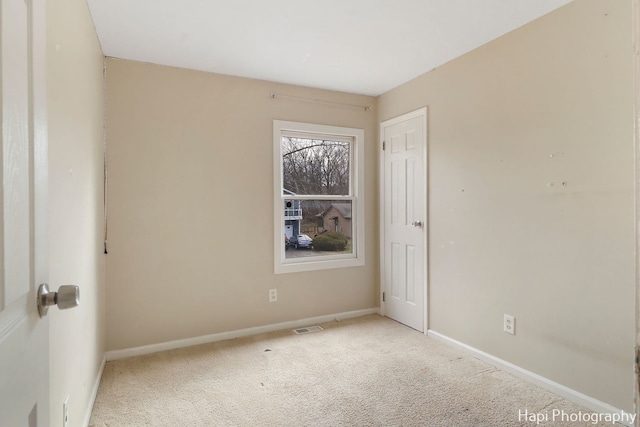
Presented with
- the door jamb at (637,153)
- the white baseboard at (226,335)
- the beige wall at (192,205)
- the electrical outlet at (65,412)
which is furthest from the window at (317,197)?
the door jamb at (637,153)

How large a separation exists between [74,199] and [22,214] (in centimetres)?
127

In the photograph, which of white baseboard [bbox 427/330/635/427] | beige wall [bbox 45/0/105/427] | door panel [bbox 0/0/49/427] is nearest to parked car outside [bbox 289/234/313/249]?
white baseboard [bbox 427/330/635/427]

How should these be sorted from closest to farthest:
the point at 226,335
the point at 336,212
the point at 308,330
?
the point at 226,335
the point at 308,330
the point at 336,212

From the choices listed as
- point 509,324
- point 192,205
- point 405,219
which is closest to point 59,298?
point 192,205

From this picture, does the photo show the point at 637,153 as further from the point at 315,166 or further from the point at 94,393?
the point at 315,166

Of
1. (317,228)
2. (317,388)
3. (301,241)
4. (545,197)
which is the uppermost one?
(545,197)

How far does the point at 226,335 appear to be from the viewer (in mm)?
3246

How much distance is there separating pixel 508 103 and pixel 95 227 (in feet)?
9.83

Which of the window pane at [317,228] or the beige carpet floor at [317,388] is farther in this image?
the window pane at [317,228]

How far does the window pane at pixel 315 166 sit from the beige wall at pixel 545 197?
1077 mm

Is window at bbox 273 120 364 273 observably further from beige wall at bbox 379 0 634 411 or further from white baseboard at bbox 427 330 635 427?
white baseboard at bbox 427 330 635 427

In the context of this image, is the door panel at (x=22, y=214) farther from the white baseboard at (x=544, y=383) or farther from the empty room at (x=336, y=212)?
the white baseboard at (x=544, y=383)

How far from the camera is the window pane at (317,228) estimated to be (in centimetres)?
362

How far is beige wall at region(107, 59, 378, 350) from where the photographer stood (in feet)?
9.46
